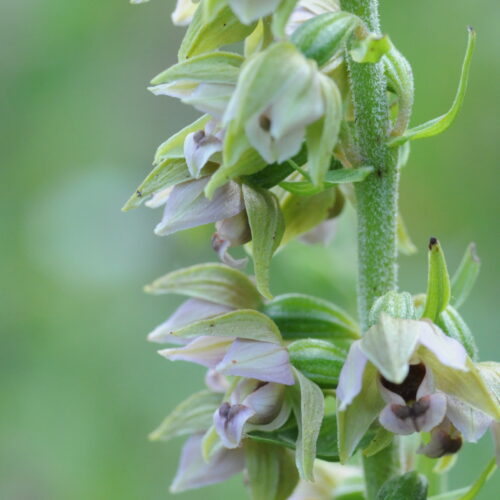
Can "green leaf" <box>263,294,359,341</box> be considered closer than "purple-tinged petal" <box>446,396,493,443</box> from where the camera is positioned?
Result: No

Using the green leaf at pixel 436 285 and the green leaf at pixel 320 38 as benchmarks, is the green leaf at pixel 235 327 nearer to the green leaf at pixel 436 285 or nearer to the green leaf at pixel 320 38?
the green leaf at pixel 436 285

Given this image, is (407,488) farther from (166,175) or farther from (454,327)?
(166,175)

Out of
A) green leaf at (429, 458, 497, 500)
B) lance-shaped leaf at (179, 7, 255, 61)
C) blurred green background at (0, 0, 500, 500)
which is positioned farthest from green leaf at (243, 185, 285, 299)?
blurred green background at (0, 0, 500, 500)

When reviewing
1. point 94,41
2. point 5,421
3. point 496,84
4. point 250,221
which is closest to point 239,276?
point 250,221

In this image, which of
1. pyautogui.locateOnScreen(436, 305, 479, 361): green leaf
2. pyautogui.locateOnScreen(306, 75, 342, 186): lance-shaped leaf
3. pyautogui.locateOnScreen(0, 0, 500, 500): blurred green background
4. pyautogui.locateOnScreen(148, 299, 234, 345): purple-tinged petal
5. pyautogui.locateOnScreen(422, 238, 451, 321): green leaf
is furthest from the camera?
pyautogui.locateOnScreen(0, 0, 500, 500): blurred green background

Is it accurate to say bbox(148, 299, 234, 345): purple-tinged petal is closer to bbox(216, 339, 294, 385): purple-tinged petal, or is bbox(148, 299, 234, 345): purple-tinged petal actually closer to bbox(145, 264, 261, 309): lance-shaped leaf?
bbox(145, 264, 261, 309): lance-shaped leaf

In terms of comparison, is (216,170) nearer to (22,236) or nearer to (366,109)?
(366,109)

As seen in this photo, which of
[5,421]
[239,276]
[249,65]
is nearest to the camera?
[249,65]

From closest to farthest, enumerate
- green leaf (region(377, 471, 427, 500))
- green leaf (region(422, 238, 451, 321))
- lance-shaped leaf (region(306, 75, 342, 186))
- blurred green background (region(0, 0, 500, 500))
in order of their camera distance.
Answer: lance-shaped leaf (region(306, 75, 342, 186)), green leaf (region(422, 238, 451, 321)), green leaf (region(377, 471, 427, 500)), blurred green background (region(0, 0, 500, 500))
